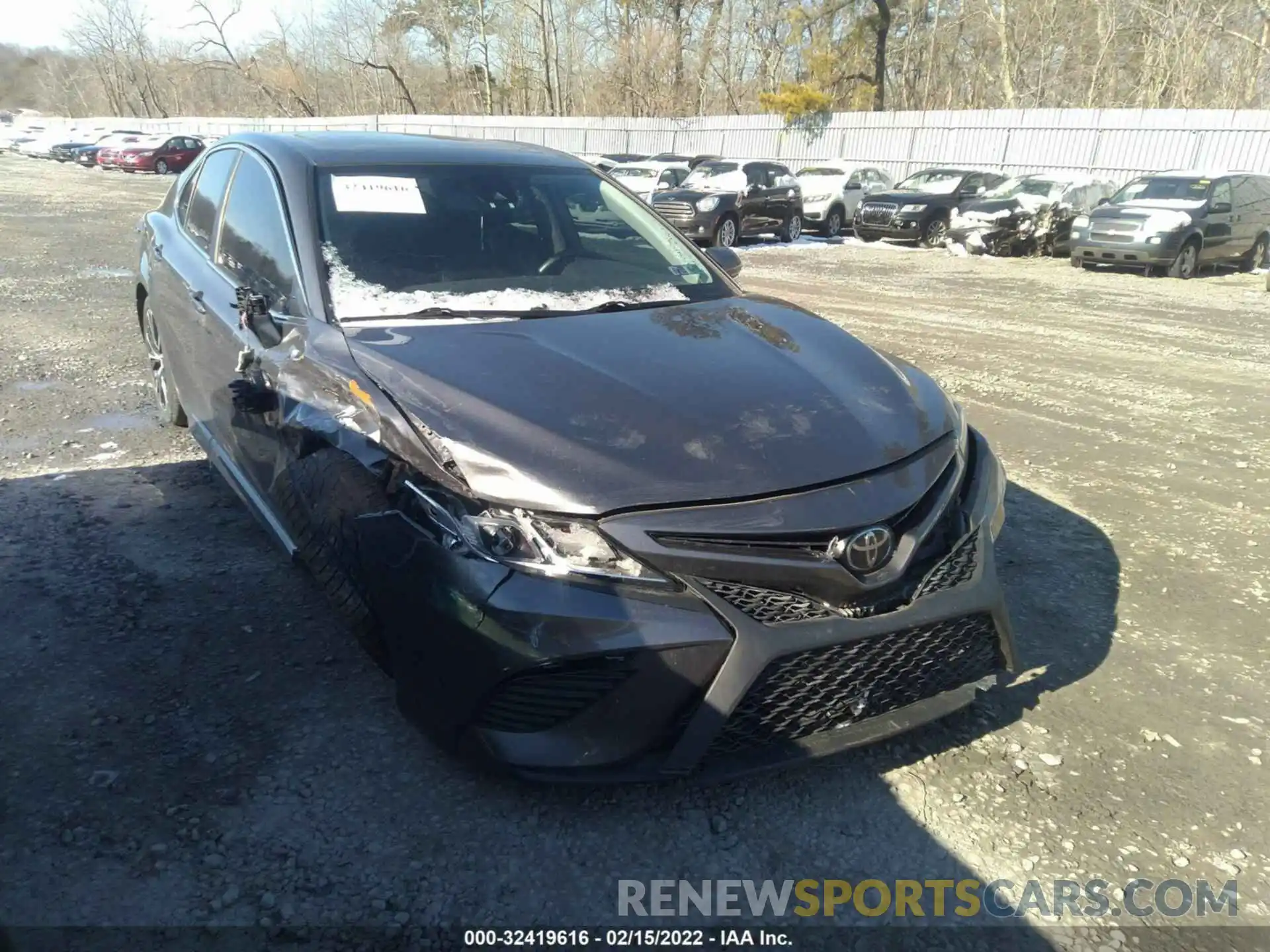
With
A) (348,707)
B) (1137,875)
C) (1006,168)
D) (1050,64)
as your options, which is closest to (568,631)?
(348,707)

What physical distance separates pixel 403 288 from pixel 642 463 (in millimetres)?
1352

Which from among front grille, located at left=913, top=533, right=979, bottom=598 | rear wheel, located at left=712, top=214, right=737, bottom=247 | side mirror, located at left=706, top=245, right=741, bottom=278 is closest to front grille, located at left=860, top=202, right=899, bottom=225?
rear wheel, located at left=712, top=214, right=737, bottom=247

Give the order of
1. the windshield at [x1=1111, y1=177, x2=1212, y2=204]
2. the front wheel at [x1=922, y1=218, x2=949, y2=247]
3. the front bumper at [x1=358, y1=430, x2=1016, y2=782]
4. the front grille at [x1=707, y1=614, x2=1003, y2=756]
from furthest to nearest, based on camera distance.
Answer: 1. the front wheel at [x1=922, y1=218, x2=949, y2=247]
2. the windshield at [x1=1111, y1=177, x2=1212, y2=204]
3. the front grille at [x1=707, y1=614, x2=1003, y2=756]
4. the front bumper at [x1=358, y1=430, x2=1016, y2=782]

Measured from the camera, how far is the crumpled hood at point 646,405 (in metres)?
2.23

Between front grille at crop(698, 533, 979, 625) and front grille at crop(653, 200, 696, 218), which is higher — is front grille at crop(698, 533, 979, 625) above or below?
below

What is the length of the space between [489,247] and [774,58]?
139 feet

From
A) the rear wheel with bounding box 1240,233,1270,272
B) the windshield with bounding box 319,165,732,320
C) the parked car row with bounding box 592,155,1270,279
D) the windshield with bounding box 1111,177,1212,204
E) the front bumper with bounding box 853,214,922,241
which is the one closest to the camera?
the windshield with bounding box 319,165,732,320

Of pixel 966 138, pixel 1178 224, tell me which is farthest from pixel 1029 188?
pixel 966 138

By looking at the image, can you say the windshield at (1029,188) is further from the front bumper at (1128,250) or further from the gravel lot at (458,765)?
the gravel lot at (458,765)

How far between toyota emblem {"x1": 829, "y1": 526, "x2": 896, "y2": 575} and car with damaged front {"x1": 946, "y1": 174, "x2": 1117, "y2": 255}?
16844 millimetres

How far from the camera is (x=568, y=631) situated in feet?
6.84

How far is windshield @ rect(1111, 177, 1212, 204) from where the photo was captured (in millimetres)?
15016

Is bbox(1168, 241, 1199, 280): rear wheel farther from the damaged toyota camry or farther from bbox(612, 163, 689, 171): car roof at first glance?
the damaged toyota camry

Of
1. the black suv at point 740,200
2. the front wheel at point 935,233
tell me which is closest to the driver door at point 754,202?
the black suv at point 740,200
